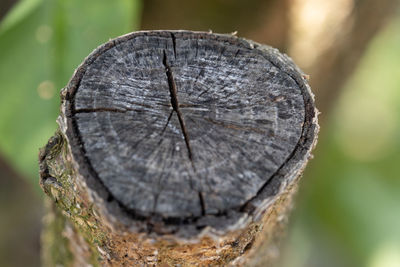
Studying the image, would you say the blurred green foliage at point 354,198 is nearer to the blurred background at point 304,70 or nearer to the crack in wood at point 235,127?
the blurred background at point 304,70

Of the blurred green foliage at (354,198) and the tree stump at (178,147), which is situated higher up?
the tree stump at (178,147)

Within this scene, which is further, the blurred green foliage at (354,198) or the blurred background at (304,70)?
the blurred green foliage at (354,198)

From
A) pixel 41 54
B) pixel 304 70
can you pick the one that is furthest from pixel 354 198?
pixel 41 54

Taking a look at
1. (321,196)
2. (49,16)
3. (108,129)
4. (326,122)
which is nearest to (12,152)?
(49,16)

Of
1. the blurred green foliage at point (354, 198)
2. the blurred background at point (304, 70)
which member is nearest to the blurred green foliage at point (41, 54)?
the blurred background at point (304, 70)

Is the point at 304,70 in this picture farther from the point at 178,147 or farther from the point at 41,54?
the point at 178,147
